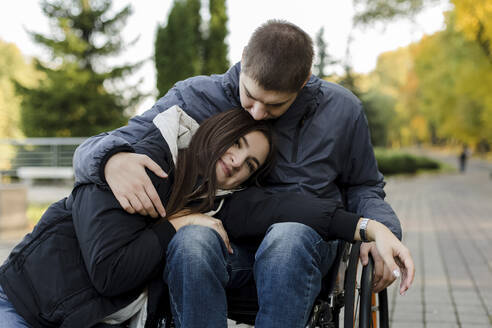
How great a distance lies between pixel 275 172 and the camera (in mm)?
2387

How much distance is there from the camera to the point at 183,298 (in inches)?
69.8

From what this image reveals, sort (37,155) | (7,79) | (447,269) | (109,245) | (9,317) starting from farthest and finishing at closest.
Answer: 1. (7,79)
2. (37,155)
3. (447,269)
4. (9,317)
5. (109,245)

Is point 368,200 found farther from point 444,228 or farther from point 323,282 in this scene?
point 444,228

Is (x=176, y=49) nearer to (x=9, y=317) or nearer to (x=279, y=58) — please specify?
(x=279, y=58)

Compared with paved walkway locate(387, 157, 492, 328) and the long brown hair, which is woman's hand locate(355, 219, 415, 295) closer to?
the long brown hair

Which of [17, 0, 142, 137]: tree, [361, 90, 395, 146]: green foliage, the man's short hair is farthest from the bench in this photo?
[361, 90, 395, 146]: green foliage

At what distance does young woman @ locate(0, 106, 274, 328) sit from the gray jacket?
29 cm

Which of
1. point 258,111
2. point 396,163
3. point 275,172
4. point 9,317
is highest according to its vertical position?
point 258,111

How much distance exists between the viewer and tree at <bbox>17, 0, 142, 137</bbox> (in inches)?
853

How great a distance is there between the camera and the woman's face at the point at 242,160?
2.16 meters

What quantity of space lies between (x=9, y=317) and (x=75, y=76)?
20848mm

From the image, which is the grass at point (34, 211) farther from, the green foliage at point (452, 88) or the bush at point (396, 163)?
the bush at point (396, 163)

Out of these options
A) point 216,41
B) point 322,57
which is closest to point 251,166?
point 322,57

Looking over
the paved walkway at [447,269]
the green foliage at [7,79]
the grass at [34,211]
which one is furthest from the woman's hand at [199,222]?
the green foliage at [7,79]
